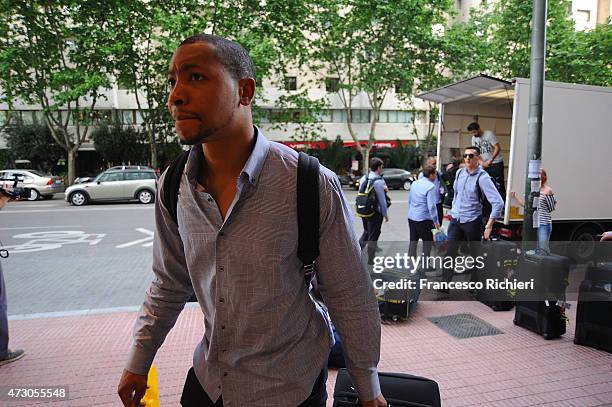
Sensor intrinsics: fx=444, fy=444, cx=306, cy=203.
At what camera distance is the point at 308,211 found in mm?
1421

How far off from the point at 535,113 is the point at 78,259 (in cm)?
780

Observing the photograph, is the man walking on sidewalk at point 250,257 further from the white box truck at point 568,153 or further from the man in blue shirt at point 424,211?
the white box truck at point 568,153

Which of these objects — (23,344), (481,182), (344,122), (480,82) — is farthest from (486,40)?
(23,344)

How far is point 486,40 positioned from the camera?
26.0 meters

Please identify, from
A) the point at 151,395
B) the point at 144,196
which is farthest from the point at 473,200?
the point at 144,196

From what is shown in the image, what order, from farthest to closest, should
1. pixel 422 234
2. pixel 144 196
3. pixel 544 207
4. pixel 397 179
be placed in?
1. pixel 397 179
2. pixel 144 196
3. pixel 422 234
4. pixel 544 207

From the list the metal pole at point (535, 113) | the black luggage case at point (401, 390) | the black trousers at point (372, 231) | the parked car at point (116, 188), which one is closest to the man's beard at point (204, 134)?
the black luggage case at point (401, 390)

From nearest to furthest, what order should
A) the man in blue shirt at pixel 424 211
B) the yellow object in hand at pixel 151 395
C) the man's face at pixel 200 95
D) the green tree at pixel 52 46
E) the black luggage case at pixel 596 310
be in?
1. the man's face at pixel 200 95
2. the yellow object in hand at pixel 151 395
3. the black luggage case at pixel 596 310
4. the man in blue shirt at pixel 424 211
5. the green tree at pixel 52 46

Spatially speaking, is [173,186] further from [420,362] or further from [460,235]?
[460,235]

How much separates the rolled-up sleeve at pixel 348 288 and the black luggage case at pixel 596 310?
141 inches

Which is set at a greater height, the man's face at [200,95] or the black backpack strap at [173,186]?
the man's face at [200,95]

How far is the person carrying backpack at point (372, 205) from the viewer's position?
7.31 metres

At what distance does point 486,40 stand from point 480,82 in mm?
21480

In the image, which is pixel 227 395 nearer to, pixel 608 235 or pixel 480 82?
pixel 608 235
